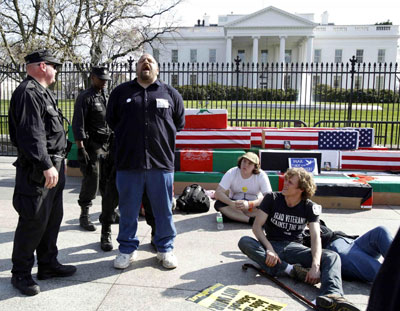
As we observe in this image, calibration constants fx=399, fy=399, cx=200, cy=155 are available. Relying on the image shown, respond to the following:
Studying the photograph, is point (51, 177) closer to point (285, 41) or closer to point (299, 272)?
point (299, 272)

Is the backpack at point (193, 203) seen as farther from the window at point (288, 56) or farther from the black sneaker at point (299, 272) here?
the window at point (288, 56)

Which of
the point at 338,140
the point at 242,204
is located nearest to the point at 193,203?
the point at 242,204

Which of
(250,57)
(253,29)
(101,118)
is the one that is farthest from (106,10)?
(250,57)

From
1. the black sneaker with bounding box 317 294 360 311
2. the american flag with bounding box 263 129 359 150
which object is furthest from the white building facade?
the black sneaker with bounding box 317 294 360 311

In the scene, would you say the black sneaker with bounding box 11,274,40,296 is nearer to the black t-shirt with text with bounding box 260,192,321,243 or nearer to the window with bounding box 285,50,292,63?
the black t-shirt with text with bounding box 260,192,321,243

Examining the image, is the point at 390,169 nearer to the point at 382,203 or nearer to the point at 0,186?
the point at 382,203

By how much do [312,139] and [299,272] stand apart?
15.1ft

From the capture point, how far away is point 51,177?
3355 mm

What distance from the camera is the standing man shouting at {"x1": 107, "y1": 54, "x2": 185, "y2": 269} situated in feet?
12.7

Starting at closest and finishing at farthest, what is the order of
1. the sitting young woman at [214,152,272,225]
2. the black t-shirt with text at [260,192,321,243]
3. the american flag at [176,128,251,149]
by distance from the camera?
the black t-shirt with text at [260,192,321,243] → the sitting young woman at [214,152,272,225] → the american flag at [176,128,251,149]

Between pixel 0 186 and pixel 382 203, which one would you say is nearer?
pixel 382 203

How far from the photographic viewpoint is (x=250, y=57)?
198 ft

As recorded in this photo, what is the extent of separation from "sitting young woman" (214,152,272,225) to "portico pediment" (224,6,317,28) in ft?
172

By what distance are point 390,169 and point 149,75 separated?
595 cm
